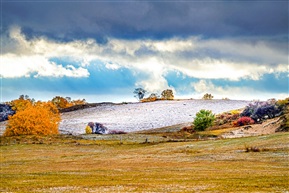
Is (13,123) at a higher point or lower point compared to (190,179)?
higher

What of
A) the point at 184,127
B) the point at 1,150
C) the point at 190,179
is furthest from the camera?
the point at 184,127

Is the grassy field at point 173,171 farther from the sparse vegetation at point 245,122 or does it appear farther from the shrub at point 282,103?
the shrub at point 282,103

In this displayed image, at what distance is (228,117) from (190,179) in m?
151

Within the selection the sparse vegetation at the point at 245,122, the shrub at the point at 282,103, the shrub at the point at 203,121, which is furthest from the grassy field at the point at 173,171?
the shrub at the point at 282,103

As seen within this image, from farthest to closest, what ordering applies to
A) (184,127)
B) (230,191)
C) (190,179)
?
(184,127)
(190,179)
(230,191)

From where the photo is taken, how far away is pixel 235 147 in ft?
307

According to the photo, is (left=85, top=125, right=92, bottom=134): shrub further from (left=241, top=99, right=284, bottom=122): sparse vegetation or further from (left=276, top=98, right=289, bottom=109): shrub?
(left=276, top=98, right=289, bottom=109): shrub

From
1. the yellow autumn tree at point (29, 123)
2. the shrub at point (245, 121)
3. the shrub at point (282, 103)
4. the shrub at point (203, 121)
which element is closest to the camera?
the yellow autumn tree at point (29, 123)

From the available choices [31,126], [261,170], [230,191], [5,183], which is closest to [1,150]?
[31,126]

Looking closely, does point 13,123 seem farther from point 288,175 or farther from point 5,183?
point 288,175

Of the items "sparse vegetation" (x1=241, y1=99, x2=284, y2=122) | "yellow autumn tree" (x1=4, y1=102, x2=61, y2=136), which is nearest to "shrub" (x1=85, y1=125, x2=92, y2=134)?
"yellow autumn tree" (x1=4, y1=102, x2=61, y2=136)

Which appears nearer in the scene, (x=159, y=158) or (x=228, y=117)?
(x=159, y=158)

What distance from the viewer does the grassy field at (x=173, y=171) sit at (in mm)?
44781

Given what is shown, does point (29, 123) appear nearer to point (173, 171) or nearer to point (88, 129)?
point (88, 129)
